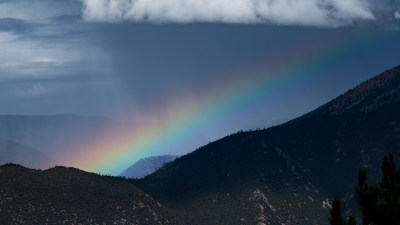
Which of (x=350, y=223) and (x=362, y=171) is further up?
(x=362, y=171)

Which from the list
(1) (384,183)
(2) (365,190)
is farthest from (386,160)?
(2) (365,190)

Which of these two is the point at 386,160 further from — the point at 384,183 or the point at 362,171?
the point at 362,171

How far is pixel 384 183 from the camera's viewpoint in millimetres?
69562

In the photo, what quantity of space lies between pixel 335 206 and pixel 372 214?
3976 millimetres

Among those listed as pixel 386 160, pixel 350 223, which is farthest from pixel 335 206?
pixel 386 160

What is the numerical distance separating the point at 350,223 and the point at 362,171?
5339mm

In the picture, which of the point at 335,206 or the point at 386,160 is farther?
the point at 386,160

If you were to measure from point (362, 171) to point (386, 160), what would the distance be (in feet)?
26.9

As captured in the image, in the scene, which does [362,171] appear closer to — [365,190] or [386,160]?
[365,190]

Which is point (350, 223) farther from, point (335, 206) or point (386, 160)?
point (386, 160)

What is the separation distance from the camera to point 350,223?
204 ft

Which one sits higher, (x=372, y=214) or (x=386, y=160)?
(x=386, y=160)

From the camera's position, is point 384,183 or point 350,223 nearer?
point 350,223

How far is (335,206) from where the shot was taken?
61812 millimetres
